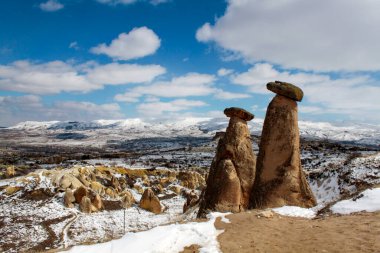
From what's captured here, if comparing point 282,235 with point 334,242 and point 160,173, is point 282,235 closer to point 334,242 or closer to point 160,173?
point 334,242

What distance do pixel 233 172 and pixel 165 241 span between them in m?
10.0

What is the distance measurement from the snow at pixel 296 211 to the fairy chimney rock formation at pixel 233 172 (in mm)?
3230

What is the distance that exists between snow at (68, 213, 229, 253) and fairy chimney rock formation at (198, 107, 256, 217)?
7200 mm

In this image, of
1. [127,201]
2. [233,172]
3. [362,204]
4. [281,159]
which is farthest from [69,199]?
[362,204]

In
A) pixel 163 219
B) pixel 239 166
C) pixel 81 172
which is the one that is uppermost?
pixel 239 166

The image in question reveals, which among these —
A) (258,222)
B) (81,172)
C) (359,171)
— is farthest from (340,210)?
(81,172)

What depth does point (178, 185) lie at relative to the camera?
52.3 meters

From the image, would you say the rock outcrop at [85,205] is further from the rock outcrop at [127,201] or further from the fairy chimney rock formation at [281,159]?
the fairy chimney rock formation at [281,159]

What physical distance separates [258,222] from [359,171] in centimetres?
1435

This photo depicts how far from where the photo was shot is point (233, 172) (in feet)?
66.8

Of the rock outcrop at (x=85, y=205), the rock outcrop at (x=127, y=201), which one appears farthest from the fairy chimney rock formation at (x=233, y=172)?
the rock outcrop at (x=127, y=201)

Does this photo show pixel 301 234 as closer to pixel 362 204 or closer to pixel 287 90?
pixel 362 204

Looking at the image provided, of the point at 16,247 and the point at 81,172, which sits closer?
the point at 16,247

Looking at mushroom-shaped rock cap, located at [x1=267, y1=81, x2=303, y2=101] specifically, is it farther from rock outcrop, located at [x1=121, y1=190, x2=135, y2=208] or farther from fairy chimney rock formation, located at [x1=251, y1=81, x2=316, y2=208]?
rock outcrop, located at [x1=121, y1=190, x2=135, y2=208]
